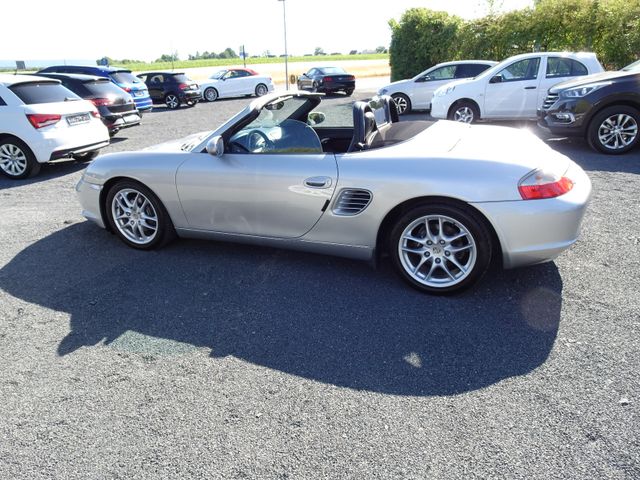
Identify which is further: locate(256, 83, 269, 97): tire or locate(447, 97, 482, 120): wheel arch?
locate(256, 83, 269, 97): tire

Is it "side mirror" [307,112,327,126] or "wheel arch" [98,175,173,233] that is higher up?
"side mirror" [307,112,327,126]

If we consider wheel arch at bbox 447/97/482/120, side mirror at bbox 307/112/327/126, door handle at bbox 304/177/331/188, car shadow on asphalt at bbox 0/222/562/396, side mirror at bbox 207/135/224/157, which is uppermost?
side mirror at bbox 307/112/327/126

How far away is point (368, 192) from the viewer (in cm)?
348

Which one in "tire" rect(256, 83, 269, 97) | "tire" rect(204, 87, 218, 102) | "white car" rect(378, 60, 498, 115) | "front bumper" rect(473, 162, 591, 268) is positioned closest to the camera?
"front bumper" rect(473, 162, 591, 268)

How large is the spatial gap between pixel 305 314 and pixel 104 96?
939 cm

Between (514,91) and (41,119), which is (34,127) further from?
(514,91)

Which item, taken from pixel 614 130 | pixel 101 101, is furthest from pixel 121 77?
pixel 614 130

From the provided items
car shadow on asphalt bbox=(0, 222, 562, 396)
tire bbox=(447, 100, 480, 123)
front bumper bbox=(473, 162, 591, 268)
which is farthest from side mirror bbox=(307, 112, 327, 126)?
tire bbox=(447, 100, 480, 123)

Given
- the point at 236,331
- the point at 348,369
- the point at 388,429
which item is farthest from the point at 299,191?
the point at 388,429

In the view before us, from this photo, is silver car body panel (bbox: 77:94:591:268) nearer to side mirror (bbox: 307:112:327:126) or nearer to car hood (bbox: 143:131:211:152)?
car hood (bbox: 143:131:211:152)

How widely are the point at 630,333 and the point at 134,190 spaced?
13.2 ft

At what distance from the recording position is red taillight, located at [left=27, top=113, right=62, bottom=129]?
7.57 metres

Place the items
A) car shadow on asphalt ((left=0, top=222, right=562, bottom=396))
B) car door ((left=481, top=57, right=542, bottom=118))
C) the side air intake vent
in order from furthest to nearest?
car door ((left=481, top=57, right=542, bottom=118)) → the side air intake vent → car shadow on asphalt ((left=0, top=222, right=562, bottom=396))

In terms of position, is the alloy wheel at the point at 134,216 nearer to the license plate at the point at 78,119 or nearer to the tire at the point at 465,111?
the license plate at the point at 78,119
